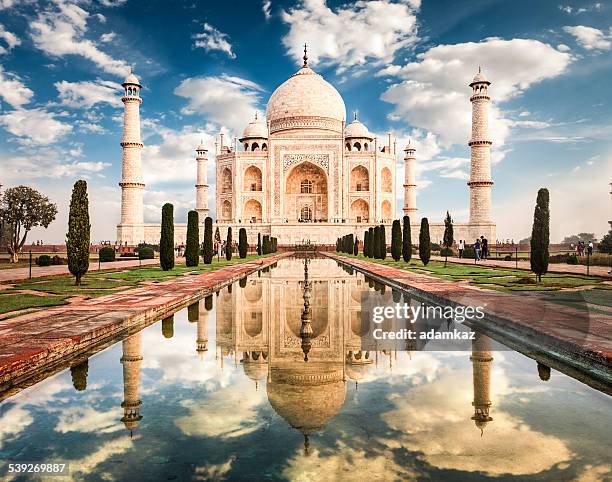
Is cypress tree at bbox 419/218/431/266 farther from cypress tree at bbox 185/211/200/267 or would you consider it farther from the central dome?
the central dome

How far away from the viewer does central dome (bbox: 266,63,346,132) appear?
37344 mm

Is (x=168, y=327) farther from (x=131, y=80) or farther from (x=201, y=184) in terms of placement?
(x=201, y=184)

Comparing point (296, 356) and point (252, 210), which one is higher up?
Result: point (252, 210)

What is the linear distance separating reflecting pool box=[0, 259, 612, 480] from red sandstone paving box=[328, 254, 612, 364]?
516mm

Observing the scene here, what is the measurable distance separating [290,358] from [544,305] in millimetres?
3542

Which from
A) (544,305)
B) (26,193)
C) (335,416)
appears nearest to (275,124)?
(26,193)

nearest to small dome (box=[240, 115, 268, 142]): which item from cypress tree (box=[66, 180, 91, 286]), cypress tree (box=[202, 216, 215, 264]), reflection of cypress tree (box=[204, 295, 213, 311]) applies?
cypress tree (box=[202, 216, 215, 264])

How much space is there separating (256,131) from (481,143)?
57.7 feet

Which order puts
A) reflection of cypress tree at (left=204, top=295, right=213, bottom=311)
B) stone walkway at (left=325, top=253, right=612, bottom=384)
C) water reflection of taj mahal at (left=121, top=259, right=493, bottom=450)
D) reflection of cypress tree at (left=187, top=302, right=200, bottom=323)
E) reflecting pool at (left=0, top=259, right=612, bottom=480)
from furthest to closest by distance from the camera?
reflection of cypress tree at (left=204, top=295, right=213, bottom=311) → reflection of cypress tree at (left=187, top=302, right=200, bottom=323) → stone walkway at (left=325, top=253, right=612, bottom=384) → water reflection of taj mahal at (left=121, top=259, right=493, bottom=450) → reflecting pool at (left=0, top=259, right=612, bottom=480)

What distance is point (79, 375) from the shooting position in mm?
2957

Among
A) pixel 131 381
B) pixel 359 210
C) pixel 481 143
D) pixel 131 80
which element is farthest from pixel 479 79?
pixel 131 381

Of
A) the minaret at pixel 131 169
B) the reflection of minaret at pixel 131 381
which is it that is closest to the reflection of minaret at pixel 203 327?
the reflection of minaret at pixel 131 381

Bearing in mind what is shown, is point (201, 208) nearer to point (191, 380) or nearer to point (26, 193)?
point (26, 193)

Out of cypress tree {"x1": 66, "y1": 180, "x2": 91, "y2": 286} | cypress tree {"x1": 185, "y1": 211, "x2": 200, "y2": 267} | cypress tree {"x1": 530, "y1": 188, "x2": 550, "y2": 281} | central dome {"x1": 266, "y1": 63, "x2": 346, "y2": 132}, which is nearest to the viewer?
cypress tree {"x1": 66, "y1": 180, "x2": 91, "y2": 286}
